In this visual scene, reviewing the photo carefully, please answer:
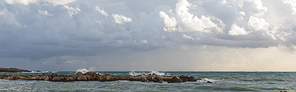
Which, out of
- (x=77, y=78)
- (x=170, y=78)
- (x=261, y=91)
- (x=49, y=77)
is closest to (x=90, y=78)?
(x=77, y=78)

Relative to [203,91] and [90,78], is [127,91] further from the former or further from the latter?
[90,78]

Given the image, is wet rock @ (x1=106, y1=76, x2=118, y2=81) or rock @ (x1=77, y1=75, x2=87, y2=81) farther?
wet rock @ (x1=106, y1=76, x2=118, y2=81)

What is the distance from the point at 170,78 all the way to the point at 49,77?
24.3 metres

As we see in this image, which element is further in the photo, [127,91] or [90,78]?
[90,78]

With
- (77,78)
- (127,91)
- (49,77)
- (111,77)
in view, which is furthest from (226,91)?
(49,77)

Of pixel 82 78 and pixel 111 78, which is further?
pixel 111 78

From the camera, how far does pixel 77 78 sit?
4428 cm

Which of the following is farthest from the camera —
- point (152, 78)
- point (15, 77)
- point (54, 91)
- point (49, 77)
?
point (15, 77)

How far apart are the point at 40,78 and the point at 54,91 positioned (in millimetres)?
24221

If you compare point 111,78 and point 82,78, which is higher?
point 82,78

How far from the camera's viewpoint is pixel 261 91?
27297 mm

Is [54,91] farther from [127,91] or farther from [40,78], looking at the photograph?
[40,78]

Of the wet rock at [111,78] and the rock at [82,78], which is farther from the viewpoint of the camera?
the wet rock at [111,78]

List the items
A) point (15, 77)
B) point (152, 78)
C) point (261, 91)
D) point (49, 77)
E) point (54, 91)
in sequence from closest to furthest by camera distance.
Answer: point (54, 91) < point (261, 91) < point (152, 78) < point (49, 77) < point (15, 77)
